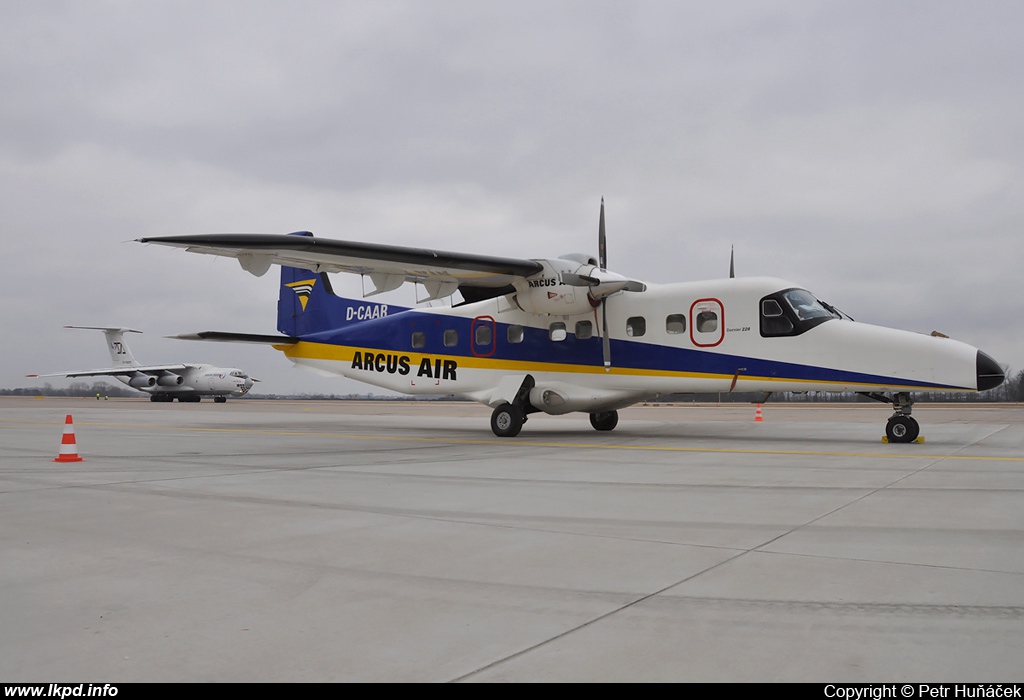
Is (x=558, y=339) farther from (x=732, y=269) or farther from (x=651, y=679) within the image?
(x=651, y=679)

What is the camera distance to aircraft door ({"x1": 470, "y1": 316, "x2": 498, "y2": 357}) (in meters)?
16.5

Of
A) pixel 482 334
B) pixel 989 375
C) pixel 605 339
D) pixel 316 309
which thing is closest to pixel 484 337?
pixel 482 334

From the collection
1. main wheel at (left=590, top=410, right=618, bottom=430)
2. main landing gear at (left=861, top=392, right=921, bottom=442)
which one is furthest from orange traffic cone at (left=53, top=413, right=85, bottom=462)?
main landing gear at (left=861, top=392, right=921, bottom=442)

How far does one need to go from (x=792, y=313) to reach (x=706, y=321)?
1631 millimetres

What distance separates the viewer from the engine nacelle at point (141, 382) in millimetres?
55225

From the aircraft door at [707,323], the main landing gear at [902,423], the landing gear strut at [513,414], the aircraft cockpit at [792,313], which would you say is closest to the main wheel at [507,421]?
the landing gear strut at [513,414]

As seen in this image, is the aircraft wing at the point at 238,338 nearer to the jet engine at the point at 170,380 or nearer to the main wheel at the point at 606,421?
the main wheel at the point at 606,421

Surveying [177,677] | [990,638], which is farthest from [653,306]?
[177,677]

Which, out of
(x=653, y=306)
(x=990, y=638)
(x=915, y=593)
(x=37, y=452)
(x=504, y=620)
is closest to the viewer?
(x=990, y=638)

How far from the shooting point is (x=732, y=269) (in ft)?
52.6

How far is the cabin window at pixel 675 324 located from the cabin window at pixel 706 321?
0.87ft

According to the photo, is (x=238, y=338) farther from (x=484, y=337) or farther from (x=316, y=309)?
(x=484, y=337)

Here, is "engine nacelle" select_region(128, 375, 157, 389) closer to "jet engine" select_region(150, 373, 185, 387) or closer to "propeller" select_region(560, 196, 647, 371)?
"jet engine" select_region(150, 373, 185, 387)
